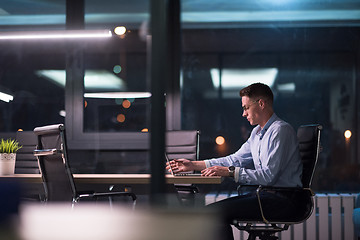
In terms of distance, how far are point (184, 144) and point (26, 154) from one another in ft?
4.80

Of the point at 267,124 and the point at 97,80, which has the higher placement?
the point at 97,80

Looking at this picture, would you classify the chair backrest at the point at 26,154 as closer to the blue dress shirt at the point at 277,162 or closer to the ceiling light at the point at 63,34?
the ceiling light at the point at 63,34

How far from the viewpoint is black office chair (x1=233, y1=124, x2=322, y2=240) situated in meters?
2.87

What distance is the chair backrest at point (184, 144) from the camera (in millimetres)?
4145

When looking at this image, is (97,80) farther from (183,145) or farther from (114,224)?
(114,224)

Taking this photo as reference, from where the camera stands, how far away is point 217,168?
2.90 m

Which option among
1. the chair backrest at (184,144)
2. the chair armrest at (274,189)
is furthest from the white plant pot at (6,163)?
the chair armrest at (274,189)

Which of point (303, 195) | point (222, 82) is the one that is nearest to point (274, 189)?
point (303, 195)

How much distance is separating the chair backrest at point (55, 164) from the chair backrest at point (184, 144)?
3.68 feet

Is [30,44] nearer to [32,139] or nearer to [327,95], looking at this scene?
[32,139]

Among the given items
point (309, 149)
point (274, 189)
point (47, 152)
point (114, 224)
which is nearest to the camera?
point (114, 224)

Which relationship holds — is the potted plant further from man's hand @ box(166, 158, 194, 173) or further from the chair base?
the chair base

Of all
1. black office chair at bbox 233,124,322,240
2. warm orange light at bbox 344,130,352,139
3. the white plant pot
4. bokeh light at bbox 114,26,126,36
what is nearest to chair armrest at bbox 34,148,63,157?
the white plant pot

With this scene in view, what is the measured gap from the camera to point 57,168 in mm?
3332
